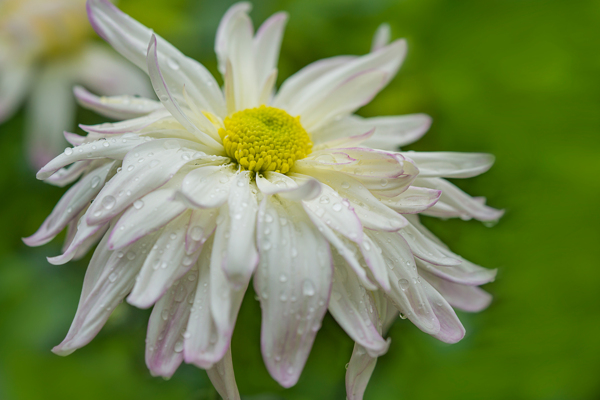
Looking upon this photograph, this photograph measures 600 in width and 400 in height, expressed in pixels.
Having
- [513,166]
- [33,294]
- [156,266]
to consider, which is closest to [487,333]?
[513,166]

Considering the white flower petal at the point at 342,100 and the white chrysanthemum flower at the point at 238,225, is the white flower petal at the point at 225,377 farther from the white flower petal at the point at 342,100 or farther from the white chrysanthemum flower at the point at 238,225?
the white flower petal at the point at 342,100

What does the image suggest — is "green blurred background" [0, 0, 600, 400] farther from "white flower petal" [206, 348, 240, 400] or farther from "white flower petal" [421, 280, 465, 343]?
"white flower petal" [421, 280, 465, 343]

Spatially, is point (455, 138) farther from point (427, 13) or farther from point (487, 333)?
point (487, 333)

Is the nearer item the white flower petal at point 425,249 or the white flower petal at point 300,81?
the white flower petal at point 425,249

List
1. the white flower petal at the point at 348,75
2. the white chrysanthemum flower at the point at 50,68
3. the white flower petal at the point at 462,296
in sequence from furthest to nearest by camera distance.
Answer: the white chrysanthemum flower at the point at 50,68, the white flower petal at the point at 348,75, the white flower petal at the point at 462,296

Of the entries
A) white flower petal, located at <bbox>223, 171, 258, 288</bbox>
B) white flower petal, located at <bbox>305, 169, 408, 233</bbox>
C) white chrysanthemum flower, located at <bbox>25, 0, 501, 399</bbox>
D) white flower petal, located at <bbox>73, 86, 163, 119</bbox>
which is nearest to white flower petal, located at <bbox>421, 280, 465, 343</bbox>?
white chrysanthemum flower, located at <bbox>25, 0, 501, 399</bbox>

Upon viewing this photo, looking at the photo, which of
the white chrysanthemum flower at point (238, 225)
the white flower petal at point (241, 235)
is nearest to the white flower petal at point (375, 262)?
the white chrysanthemum flower at point (238, 225)

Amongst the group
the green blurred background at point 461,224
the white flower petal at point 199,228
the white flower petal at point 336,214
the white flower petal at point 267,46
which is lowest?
the green blurred background at point 461,224
